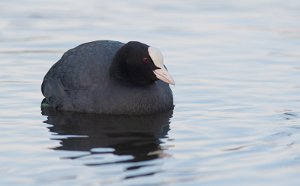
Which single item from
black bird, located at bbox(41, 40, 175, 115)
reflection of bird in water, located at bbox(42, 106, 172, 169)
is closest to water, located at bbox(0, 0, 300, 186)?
reflection of bird in water, located at bbox(42, 106, 172, 169)

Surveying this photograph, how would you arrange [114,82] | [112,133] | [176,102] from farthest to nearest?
1. [176,102]
2. [114,82]
3. [112,133]

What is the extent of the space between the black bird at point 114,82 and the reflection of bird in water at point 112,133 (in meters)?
0.11

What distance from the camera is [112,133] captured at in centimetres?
970

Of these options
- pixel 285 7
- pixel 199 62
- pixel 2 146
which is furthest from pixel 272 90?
pixel 285 7

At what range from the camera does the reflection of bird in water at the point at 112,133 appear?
8.92 meters

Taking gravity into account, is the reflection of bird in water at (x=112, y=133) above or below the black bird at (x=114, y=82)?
below

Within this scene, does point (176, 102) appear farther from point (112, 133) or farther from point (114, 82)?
point (112, 133)

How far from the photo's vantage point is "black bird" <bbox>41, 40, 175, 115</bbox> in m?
10.5

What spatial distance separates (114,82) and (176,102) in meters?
0.81

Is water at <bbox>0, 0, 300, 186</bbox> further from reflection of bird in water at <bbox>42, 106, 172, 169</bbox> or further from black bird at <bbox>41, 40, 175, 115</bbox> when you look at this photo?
black bird at <bbox>41, 40, 175, 115</bbox>

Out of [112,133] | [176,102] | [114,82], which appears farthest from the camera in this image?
[176,102]

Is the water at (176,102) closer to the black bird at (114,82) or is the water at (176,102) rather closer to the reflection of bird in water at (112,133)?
the reflection of bird in water at (112,133)

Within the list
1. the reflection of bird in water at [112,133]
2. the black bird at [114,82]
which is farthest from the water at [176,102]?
the black bird at [114,82]

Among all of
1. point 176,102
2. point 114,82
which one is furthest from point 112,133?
point 176,102
